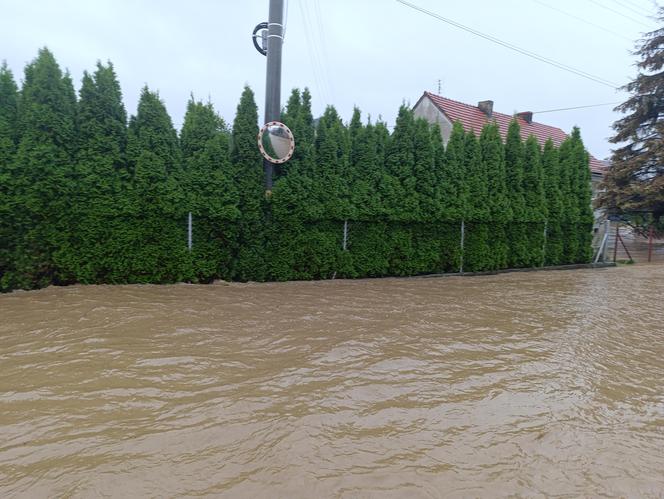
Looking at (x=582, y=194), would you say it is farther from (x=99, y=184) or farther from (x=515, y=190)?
(x=99, y=184)

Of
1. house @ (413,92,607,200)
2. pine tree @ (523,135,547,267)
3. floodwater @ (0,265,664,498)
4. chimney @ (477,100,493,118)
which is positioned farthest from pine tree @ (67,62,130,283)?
chimney @ (477,100,493,118)

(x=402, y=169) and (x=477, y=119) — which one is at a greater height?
(x=477, y=119)

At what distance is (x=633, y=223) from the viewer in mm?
17531

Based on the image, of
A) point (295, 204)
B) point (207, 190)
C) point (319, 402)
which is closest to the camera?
point (319, 402)

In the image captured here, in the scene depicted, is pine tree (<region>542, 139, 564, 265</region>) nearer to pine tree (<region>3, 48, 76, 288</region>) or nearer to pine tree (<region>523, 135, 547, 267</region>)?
pine tree (<region>523, 135, 547, 267</region>)

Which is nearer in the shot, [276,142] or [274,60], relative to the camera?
[276,142]

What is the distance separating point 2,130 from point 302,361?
5393 mm

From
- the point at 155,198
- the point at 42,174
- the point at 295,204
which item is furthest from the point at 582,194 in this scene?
the point at 42,174

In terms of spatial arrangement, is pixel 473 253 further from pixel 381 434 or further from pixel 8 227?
pixel 8 227

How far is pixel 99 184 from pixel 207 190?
1.56 metres

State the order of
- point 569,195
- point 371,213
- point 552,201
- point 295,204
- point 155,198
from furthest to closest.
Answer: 1. point 569,195
2. point 552,201
3. point 371,213
4. point 295,204
5. point 155,198

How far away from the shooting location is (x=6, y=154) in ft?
18.0

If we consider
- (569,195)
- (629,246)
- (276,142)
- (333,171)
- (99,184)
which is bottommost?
(629,246)

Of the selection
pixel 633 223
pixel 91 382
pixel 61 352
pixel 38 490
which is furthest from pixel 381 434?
pixel 633 223
